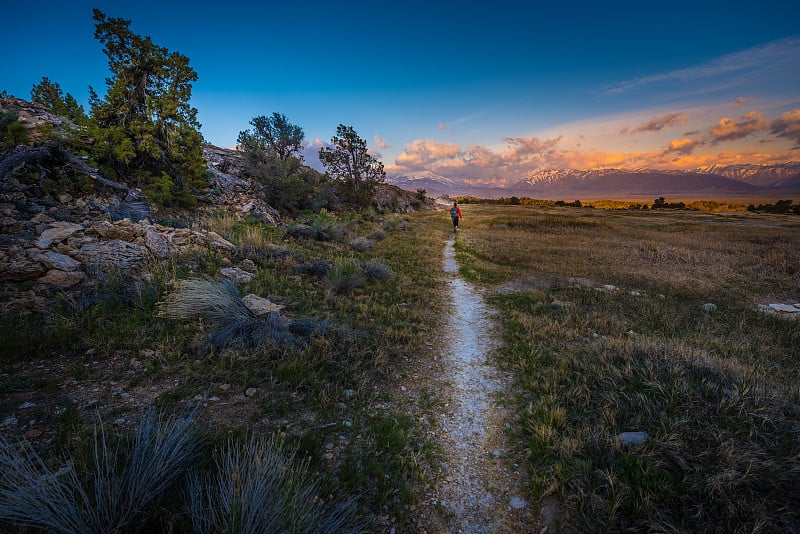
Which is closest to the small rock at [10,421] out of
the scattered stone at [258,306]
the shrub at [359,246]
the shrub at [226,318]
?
the shrub at [226,318]

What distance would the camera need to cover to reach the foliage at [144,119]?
11438 mm

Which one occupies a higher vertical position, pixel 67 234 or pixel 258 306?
pixel 67 234

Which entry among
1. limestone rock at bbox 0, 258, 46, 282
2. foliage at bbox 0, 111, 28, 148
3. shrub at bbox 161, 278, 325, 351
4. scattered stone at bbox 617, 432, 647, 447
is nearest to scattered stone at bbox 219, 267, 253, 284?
shrub at bbox 161, 278, 325, 351

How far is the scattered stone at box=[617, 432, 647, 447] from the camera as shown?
3.08 m

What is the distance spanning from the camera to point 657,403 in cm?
359

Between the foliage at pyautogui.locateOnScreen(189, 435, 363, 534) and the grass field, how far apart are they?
2.03 metres

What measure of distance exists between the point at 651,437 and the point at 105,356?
275 inches

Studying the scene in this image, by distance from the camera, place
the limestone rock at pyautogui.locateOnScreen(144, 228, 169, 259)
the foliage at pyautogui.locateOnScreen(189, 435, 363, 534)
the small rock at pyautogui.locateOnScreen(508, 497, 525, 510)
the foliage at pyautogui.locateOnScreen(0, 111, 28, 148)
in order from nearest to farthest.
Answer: the foliage at pyautogui.locateOnScreen(189, 435, 363, 534), the small rock at pyautogui.locateOnScreen(508, 497, 525, 510), the limestone rock at pyautogui.locateOnScreen(144, 228, 169, 259), the foliage at pyautogui.locateOnScreen(0, 111, 28, 148)

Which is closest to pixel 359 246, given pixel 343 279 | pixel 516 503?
pixel 343 279

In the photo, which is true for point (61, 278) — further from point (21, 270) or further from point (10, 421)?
point (10, 421)

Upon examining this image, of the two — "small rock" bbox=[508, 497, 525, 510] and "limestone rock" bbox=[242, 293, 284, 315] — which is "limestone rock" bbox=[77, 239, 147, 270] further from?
"small rock" bbox=[508, 497, 525, 510]

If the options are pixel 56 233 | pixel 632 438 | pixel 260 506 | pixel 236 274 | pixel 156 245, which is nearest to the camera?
pixel 260 506

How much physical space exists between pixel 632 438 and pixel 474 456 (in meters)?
1.73

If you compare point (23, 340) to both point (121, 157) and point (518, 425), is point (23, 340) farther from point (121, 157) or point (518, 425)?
point (121, 157)
